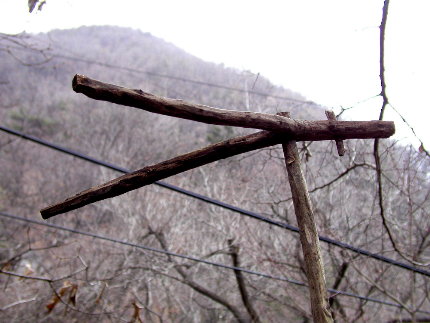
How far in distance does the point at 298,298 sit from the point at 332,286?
588 millimetres

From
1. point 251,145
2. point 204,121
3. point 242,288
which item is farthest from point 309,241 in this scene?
point 242,288

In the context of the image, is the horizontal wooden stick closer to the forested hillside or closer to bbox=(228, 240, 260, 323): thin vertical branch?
the forested hillside

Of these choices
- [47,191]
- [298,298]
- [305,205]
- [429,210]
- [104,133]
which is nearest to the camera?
[305,205]

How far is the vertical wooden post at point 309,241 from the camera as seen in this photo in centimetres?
129

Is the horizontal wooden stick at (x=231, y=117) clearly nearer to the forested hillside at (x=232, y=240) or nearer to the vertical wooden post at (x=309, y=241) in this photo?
the vertical wooden post at (x=309, y=241)

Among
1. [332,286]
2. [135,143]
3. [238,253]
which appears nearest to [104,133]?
[135,143]

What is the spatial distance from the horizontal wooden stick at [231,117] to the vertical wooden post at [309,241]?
0.08 m

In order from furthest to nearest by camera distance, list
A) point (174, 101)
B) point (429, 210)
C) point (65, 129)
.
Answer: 1. point (65, 129)
2. point (429, 210)
3. point (174, 101)

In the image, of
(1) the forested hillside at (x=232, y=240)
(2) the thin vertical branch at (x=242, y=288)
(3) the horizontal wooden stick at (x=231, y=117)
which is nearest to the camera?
(3) the horizontal wooden stick at (x=231, y=117)

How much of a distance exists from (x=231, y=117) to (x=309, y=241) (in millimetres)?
463

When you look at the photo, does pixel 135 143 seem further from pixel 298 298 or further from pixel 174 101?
pixel 174 101

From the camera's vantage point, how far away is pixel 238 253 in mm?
7594

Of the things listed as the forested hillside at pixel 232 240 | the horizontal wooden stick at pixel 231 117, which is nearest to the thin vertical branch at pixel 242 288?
the forested hillside at pixel 232 240

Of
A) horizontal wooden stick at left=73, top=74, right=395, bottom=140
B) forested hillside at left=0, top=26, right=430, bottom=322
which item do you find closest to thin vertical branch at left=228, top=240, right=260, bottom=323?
forested hillside at left=0, top=26, right=430, bottom=322
